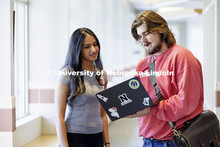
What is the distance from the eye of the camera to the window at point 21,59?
397cm

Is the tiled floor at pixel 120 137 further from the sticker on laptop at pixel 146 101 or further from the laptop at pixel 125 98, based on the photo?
the sticker on laptop at pixel 146 101

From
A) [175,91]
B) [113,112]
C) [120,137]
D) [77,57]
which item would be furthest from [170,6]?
A: [113,112]

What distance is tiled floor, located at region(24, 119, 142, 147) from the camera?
378 cm

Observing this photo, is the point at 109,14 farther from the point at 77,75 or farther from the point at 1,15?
the point at 77,75

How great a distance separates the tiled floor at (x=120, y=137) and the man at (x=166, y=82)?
7.69 feet

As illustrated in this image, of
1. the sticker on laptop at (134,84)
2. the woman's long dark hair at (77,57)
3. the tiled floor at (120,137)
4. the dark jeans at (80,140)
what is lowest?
the tiled floor at (120,137)

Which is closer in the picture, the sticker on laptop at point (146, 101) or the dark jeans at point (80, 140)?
the sticker on laptop at point (146, 101)

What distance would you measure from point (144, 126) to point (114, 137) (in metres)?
3.01

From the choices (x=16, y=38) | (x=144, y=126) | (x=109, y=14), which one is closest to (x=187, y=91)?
(x=144, y=126)

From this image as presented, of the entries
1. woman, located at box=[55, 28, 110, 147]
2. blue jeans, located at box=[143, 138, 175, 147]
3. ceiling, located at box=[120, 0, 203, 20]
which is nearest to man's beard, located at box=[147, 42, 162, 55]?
woman, located at box=[55, 28, 110, 147]

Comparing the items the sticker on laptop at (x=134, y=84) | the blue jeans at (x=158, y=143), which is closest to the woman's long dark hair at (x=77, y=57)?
the sticker on laptop at (x=134, y=84)

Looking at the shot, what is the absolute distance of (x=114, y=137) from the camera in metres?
4.59

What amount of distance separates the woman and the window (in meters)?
2.40

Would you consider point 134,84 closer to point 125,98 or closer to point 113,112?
point 125,98
